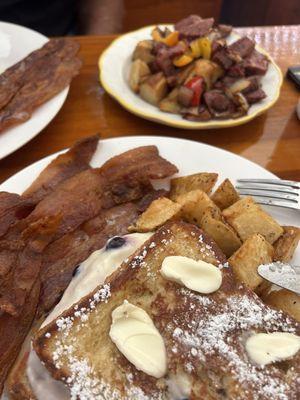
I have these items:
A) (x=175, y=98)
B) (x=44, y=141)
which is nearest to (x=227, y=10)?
(x=175, y=98)

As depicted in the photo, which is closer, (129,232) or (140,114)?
(129,232)

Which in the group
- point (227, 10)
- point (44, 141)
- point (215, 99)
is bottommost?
point (227, 10)

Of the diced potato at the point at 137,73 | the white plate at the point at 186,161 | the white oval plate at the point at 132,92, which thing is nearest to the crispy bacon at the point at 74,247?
the white plate at the point at 186,161

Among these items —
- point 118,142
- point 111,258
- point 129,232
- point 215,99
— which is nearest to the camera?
point 111,258

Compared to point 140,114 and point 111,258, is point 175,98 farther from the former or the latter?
point 111,258

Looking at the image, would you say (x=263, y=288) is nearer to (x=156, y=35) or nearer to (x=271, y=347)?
(x=271, y=347)

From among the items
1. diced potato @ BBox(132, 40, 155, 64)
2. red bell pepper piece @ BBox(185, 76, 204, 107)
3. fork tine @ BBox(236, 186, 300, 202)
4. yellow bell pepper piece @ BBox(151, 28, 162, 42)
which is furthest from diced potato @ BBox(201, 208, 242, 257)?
yellow bell pepper piece @ BBox(151, 28, 162, 42)

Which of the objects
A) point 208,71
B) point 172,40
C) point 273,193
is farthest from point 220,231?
point 172,40

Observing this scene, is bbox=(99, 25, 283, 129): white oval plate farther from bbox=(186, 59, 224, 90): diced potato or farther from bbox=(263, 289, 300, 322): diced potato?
bbox=(263, 289, 300, 322): diced potato
